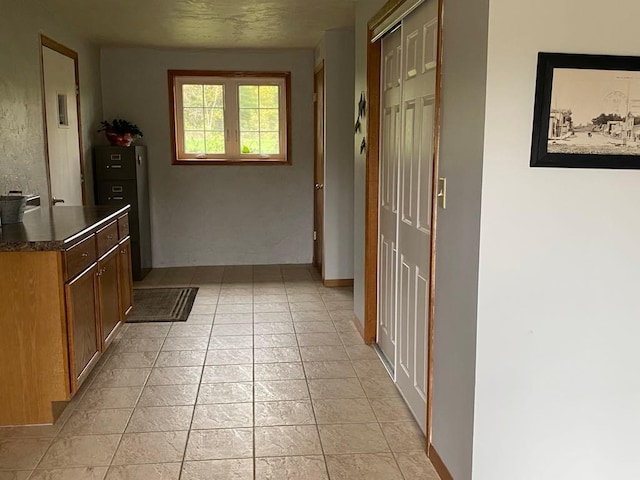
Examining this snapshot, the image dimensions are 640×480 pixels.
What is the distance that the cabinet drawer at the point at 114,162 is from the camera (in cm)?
560

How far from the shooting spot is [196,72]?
617 centimetres

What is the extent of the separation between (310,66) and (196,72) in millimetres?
1184

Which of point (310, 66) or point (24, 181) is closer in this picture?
point (24, 181)

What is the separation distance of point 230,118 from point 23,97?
2.63m

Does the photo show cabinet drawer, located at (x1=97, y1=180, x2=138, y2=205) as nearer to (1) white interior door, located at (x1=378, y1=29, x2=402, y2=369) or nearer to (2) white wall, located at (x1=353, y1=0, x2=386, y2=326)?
(2) white wall, located at (x1=353, y1=0, x2=386, y2=326)

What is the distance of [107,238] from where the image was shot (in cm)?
352

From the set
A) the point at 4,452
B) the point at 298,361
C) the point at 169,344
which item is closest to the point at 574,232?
the point at 298,361

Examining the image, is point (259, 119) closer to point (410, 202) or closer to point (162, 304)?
point (162, 304)

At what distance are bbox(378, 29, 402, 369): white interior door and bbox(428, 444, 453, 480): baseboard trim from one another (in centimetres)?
88

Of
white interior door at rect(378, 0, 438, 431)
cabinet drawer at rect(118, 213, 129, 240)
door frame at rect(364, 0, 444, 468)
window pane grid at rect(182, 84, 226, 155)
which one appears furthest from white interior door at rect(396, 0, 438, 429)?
window pane grid at rect(182, 84, 226, 155)

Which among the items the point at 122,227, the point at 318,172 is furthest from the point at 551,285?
the point at 318,172

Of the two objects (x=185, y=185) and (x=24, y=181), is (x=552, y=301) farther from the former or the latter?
(x=185, y=185)

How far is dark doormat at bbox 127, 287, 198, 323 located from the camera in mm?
4605

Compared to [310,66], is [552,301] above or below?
below
